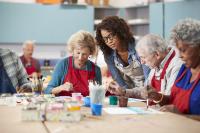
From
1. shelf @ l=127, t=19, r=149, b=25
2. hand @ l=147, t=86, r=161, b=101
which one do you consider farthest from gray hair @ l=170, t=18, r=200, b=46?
shelf @ l=127, t=19, r=149, b=25

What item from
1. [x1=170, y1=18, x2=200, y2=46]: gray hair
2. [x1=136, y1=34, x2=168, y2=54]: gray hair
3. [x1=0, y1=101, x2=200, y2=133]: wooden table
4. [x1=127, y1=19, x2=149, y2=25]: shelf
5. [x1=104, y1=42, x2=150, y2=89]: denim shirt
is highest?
[x1=127, y1=19, x2=149, y2=25]: shelf

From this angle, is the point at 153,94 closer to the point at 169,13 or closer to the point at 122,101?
the point at 122,101

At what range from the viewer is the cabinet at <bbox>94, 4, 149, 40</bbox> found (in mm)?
6645

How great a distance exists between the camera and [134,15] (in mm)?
6957

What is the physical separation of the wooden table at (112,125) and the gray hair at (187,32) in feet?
1.65

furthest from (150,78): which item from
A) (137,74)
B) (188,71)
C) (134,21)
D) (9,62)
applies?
(134,21)

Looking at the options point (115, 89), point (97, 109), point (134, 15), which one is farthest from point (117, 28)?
point (134, 15)

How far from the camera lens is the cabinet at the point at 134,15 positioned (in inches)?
262

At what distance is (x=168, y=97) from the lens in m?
2.44

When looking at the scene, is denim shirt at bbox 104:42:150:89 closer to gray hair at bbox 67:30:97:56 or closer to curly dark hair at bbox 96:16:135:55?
curly dark hair at bbox 96:16:135:55

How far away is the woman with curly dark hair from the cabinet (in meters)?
3.40

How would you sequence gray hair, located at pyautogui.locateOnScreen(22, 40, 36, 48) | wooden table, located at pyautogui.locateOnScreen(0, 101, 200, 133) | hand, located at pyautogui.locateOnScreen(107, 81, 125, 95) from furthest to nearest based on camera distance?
gray hair, located at pyautogui.locateOnScreen(22, 40, 36, 48) < hand, located at pyautogui.locateOnScreen(107, 81, 125, 95) < wooden table, located at pyautogui.locateOnScreen(0, 101, 200, 133)

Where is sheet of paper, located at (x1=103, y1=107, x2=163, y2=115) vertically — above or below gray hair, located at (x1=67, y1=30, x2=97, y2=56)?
below

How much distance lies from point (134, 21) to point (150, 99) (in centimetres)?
439
